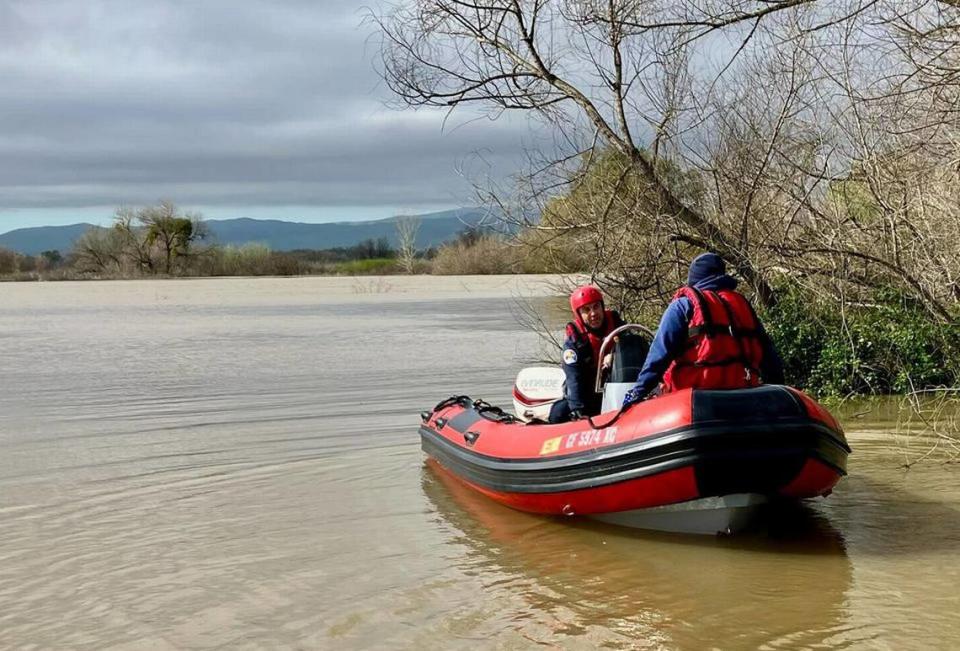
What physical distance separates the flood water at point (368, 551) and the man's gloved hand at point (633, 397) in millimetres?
782

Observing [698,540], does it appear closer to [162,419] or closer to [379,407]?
[379,407]

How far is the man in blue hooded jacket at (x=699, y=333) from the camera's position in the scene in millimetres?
5676

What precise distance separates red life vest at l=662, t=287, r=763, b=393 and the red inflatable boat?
8.6 inches

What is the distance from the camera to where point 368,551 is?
591 cm

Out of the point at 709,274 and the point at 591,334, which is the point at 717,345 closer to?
the point at 709,274

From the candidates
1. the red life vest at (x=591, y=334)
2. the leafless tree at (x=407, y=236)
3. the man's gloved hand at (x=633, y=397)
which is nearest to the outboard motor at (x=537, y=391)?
the red life vest at (x=591, y=334)

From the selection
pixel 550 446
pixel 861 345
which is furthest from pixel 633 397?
pixel 861 345

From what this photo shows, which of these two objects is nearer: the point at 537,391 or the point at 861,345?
the point at 537,391

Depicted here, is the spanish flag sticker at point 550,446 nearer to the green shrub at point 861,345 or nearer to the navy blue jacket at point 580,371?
the navy blue jacket at point 580,371

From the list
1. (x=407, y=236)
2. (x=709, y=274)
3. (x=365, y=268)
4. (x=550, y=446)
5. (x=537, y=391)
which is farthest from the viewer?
(x=365, y=268)

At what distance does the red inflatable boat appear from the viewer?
544 cm

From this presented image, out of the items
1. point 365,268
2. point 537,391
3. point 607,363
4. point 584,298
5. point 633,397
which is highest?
point 365,268

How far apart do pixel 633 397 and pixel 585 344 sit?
1062 millimetres

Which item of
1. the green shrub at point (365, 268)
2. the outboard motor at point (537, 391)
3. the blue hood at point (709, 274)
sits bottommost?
the outboard motor at point (537, 391)
